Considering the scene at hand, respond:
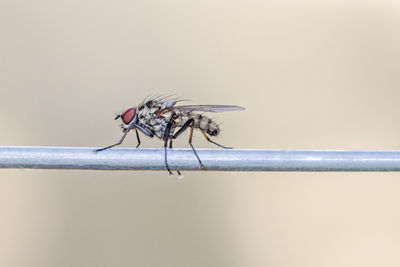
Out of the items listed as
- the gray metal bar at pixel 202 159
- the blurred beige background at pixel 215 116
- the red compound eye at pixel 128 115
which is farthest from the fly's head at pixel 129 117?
the blurred beige background at pixel 215 116

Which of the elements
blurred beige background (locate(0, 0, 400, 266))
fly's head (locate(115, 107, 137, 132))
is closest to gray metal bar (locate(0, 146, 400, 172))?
fly's head (locate(115, 107, 137, 132))

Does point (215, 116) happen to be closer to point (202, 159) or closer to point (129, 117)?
point (129, 117)

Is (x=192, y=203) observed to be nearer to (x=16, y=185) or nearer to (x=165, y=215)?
(x=165, y=215)

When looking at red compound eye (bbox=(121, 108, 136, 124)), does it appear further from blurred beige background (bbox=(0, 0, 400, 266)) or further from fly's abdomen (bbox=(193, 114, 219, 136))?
blurred beige background (bbox=(0, 0, 400, 266))

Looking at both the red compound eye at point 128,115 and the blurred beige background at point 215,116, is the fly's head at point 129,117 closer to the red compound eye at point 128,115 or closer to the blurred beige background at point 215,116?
the red compound eye at point 128,115

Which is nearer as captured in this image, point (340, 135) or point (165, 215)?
point (165, 215)

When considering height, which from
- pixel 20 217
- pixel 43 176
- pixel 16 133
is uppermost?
pixel 16 133

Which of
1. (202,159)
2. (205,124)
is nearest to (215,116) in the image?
(205,124)

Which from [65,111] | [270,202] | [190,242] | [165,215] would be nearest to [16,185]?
[65,111]
